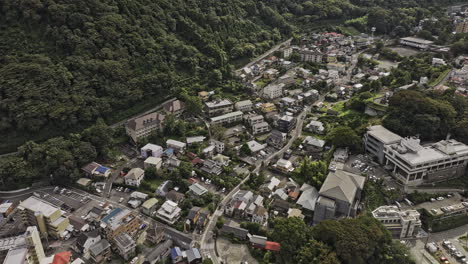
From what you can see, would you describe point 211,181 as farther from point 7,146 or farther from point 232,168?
point 7,146

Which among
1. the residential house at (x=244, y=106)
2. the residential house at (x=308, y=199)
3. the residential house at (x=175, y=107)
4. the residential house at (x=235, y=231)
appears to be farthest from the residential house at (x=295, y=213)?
the residential house at (x=175, y=107)

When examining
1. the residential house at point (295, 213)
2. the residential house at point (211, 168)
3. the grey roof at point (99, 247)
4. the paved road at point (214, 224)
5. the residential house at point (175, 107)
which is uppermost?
the residential house at point (175, 107)

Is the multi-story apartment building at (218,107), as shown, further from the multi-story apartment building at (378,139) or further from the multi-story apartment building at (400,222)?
the multi-story apartment building at (400,222)

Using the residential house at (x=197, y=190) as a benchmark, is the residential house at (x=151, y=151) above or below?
above

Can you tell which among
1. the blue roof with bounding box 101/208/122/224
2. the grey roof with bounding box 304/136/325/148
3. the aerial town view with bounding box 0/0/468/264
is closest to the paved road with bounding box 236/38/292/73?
the aerial town view with bounding box 0/0/468/264

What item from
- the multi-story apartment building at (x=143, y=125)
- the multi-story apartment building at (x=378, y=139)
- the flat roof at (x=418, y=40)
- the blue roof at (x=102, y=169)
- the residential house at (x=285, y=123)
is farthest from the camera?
the flat roof at (x=418, y=40)

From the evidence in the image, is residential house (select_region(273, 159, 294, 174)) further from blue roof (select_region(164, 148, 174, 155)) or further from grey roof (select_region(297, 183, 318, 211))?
blue roof (select_region(164, 148, 174, 155))

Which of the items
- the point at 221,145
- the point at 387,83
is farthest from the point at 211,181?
the point at 387,83
